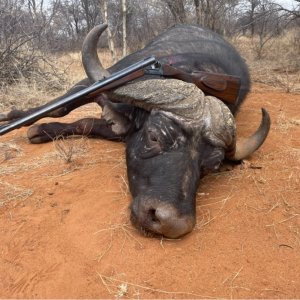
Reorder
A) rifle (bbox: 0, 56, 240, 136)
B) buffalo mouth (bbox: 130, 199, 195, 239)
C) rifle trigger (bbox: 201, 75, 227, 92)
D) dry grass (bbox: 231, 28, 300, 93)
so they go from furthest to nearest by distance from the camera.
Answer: dry grass (bbox: 231, 28, 300, 93), rifle trigger (bbox: 201, 75, 227, 92), rifle (bbox: 0, 56, 240, 136), buffalo mouth (bbox: 130, 199, 195, 239)

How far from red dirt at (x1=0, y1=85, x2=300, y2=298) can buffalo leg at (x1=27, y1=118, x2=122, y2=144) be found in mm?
682

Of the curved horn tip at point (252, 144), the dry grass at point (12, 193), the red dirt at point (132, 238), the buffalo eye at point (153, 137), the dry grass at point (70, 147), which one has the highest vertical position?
the buffalo eye at point (153, 137)

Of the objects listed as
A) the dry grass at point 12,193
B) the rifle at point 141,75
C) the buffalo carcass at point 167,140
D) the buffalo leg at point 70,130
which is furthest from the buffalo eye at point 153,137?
the buffalo leg at point 70,130

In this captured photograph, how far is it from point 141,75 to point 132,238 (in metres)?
1.44

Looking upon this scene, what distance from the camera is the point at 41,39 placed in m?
10.1

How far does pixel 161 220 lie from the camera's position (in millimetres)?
2467

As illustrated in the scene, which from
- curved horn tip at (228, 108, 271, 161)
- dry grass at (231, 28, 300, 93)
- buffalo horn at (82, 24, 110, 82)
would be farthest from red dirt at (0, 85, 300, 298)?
dry grass at (231, 28, 300, 93)

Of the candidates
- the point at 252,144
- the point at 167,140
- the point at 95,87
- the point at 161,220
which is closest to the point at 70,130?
the point at 95,87

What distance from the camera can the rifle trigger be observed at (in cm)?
342

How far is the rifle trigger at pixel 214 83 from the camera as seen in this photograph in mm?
3422

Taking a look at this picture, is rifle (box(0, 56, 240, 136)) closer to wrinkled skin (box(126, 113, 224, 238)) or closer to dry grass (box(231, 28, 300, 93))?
wrinkled skin (box(126, 113, 224, 238))

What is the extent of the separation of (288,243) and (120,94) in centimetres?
174

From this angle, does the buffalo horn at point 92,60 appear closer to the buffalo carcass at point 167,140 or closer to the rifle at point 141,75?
the buffalo carcass at point 167,140

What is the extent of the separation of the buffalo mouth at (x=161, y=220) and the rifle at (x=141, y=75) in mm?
1189
